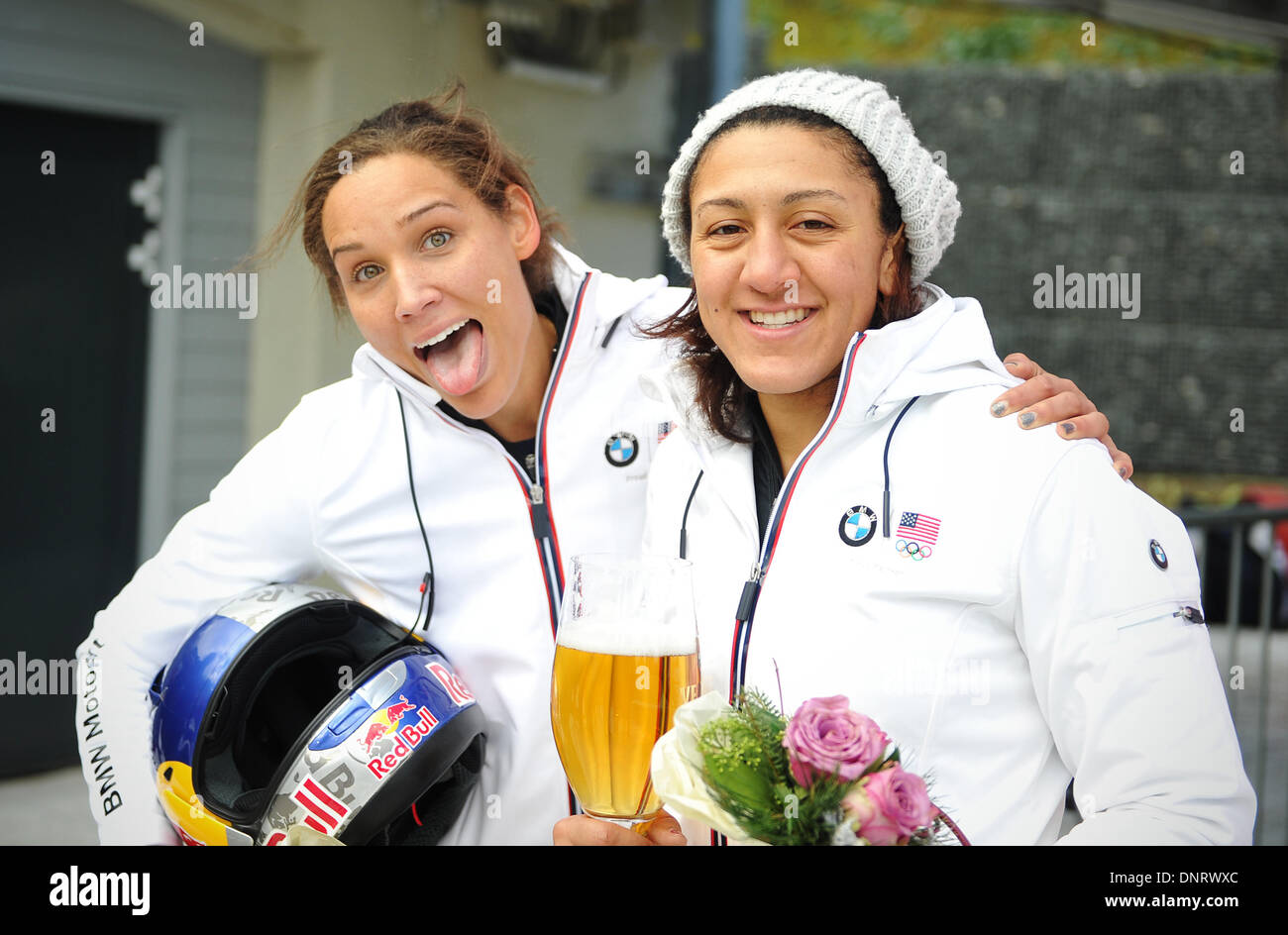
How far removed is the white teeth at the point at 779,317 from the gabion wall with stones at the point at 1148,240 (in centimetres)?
993

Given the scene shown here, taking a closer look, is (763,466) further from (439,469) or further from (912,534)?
(439,469)

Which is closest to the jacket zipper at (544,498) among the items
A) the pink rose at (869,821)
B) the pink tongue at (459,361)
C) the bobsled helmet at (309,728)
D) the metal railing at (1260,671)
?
the pink tongue at (459,361)

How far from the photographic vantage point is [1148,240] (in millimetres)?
11633

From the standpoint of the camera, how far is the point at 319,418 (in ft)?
8.17

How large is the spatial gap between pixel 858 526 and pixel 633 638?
401 millimetres

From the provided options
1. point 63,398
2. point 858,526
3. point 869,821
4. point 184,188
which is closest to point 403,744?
point 858,526

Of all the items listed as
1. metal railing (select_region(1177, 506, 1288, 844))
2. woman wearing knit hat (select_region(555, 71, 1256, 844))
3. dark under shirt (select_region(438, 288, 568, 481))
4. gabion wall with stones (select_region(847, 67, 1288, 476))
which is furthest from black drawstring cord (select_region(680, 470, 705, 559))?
gabion wall with stones (select_region(847, 67, 1288, 476))

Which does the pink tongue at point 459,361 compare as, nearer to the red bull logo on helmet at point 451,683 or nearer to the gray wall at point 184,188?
the red bull logo on helmet at point 451,683

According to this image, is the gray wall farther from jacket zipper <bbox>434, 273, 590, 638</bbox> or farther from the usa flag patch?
the usa flag patch

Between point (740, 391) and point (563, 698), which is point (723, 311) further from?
point (563, 698)

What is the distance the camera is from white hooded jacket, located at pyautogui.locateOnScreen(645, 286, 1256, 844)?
1.60m

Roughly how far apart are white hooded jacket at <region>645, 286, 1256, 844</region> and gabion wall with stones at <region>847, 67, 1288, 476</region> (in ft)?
32.7

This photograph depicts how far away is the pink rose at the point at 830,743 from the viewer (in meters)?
1.39
